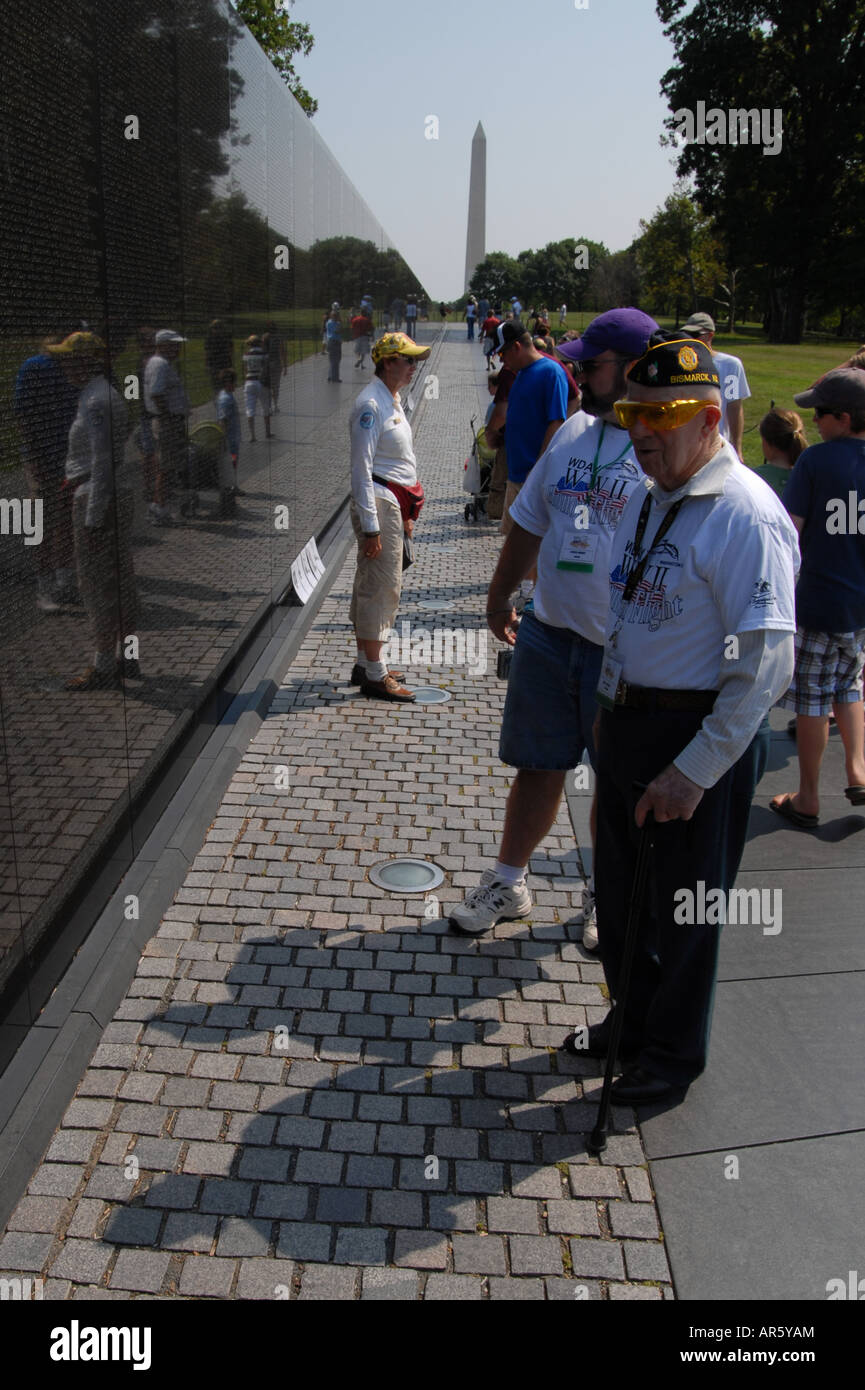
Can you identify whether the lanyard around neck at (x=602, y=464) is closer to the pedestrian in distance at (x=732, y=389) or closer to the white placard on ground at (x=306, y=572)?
the pedestrian in distance at (x=732, y=389)

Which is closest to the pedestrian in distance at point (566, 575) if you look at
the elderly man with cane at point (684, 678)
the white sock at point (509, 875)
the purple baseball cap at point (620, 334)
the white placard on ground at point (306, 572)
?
the purple baseball cap at point (620, 334)

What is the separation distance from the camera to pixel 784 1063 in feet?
12.5

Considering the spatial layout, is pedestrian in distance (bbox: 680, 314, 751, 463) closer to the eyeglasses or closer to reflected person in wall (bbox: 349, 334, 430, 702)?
reflected person in wall (bbox: 349, 334, 430, 702)

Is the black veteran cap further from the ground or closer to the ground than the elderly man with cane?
further from the ground

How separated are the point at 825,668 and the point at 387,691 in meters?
2.86

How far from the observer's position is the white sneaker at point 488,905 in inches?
176

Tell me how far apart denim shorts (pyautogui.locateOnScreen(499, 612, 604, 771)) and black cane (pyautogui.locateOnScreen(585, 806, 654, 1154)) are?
80 cm

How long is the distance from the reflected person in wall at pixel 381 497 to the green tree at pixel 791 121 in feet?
176

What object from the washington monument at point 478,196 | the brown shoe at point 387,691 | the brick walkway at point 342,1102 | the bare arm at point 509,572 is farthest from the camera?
the washington monument at point 478,196

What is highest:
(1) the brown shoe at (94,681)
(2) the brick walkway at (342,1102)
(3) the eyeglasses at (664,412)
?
(3) the eyeglasses at (664,412)

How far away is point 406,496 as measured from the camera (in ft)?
23.6

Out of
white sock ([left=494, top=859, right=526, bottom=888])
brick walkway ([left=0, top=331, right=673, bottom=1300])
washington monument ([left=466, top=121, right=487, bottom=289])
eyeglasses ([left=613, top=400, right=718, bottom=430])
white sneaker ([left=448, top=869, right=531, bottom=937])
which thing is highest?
washington monument ([left=466, top=121, right=487, bottom=289])

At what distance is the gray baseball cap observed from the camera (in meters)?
5.18

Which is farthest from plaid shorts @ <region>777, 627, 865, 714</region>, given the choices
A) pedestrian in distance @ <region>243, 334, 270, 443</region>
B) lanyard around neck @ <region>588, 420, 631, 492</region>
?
pedestrian in distance @ <region>243, 334, 270, 443</region>
